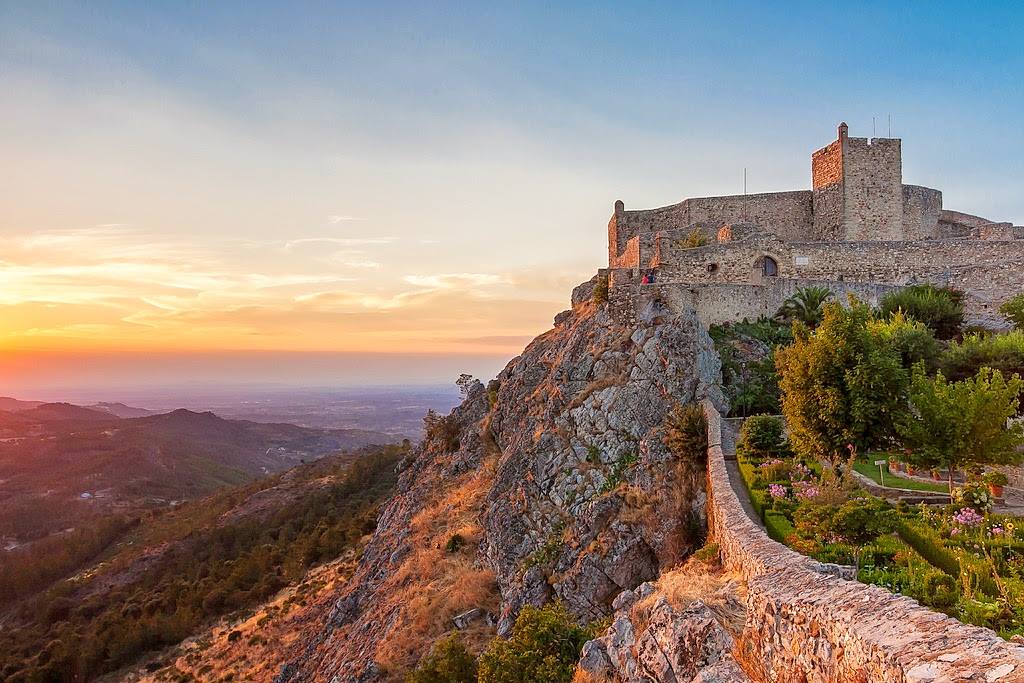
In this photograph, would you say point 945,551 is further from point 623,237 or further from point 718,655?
point 623,237

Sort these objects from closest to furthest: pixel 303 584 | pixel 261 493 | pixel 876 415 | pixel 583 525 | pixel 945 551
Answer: pixel 945 551 → pixel 876 415 → pixel 583 525 → pixel 303 584 → pixel 261 493

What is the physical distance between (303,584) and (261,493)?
32120 millimetres

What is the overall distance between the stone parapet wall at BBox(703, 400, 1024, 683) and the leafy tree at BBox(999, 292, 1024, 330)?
21.7 m

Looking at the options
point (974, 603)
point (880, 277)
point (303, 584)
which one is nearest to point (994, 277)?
point (880, 277)

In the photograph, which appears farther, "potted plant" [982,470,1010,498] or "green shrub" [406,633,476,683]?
"green shrub" [406,633,476,683]

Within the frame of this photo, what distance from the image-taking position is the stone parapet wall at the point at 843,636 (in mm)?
4195

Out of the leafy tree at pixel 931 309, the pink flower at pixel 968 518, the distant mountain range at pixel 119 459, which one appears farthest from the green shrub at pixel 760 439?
the distant mountain range at pixel 119 459

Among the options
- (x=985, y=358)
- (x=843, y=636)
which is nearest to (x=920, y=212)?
(x=985, y=358)

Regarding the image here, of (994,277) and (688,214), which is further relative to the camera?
(688,214)

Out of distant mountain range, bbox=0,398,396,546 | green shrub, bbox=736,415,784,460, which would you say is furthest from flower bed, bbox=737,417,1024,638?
distant mountain range, bbox=0,398,396,546

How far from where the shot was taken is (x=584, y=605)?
1648 cm

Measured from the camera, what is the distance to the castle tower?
29969 millimetres

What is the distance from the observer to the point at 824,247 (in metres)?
27.7

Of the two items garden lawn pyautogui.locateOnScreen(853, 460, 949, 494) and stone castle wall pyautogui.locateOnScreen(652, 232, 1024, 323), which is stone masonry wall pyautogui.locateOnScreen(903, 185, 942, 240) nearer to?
stone castle wall pyautogui.locateOnScreen(652, 232, 1024, 323)
